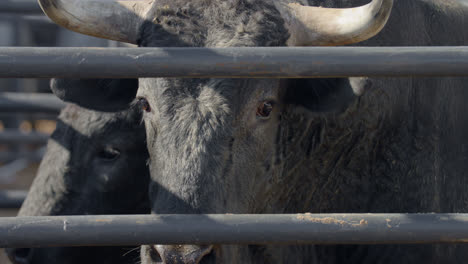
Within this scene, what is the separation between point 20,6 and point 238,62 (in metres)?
2.86

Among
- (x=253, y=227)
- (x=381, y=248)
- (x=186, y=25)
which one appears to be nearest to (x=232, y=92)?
(x=186, y=25)

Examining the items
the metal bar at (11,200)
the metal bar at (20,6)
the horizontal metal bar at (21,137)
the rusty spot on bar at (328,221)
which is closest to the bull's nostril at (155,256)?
the rusty spot on bar at (328,221)

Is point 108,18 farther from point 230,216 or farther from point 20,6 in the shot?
point 20,6

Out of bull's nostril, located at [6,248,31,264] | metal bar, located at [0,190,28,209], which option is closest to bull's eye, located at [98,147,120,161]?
bull's nostril, located at [6,248,31,264]

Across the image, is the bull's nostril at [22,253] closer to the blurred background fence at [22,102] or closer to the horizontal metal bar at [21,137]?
the blurred background fence at [22,102]

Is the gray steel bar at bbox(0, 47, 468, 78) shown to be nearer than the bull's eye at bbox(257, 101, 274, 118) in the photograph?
Yes

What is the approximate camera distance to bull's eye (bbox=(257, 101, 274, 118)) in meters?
2.45

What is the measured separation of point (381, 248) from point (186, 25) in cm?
154

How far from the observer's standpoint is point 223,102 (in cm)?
224

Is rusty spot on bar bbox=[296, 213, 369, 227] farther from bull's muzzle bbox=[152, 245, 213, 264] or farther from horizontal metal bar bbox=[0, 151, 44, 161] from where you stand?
horizontal metal bar bbox=[0, 151, 44, 161]

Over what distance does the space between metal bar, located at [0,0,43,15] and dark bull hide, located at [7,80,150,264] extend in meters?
1.13

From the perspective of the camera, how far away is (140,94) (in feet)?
8.28

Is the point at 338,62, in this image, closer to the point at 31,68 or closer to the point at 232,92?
the point at 232,92

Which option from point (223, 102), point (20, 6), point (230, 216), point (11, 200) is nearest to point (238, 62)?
point (230, 216)
